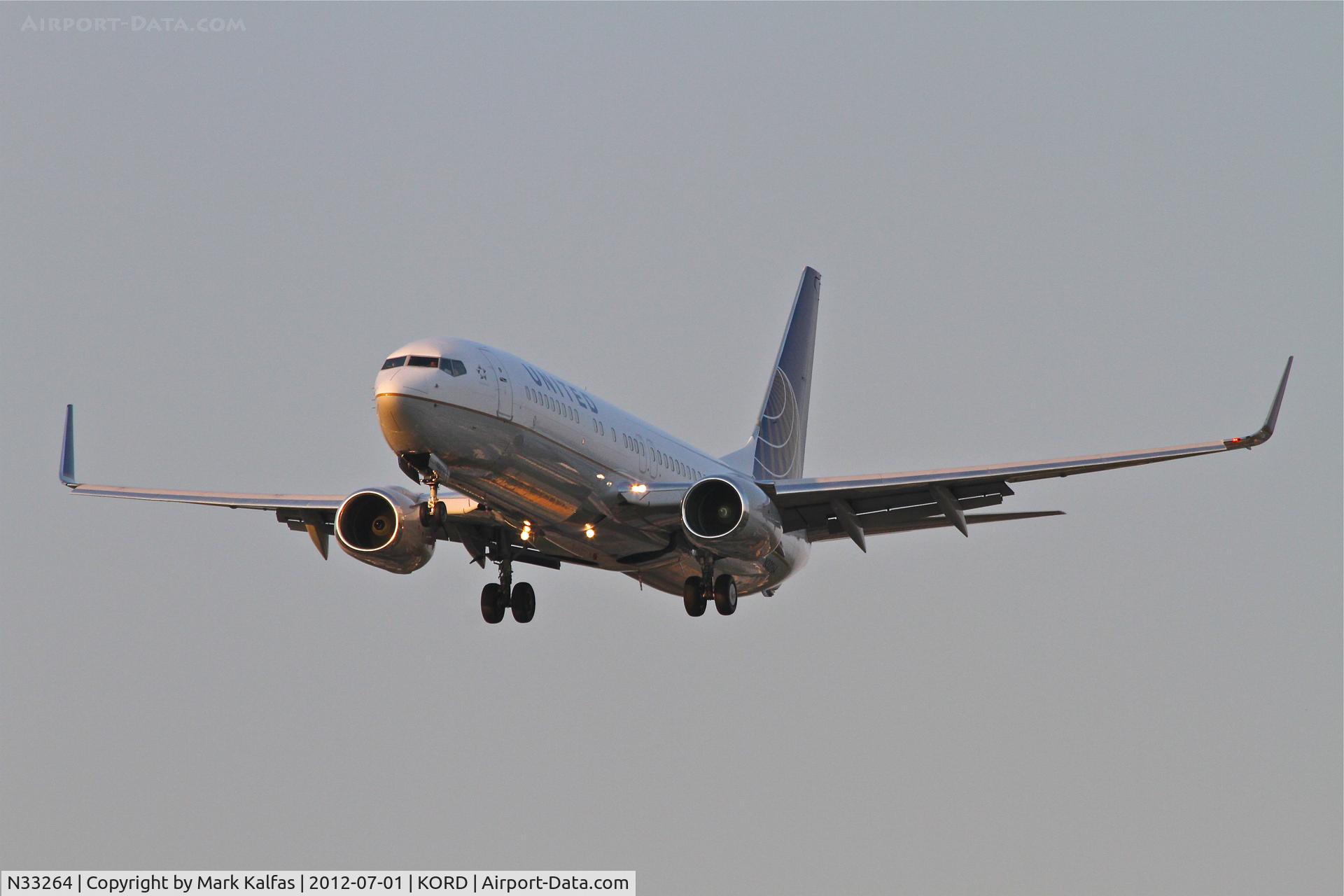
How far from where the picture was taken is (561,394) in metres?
33.7

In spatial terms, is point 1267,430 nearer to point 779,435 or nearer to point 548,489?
point 548,489

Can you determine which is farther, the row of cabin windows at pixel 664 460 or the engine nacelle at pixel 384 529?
the engine nacelle at pixel 384 529

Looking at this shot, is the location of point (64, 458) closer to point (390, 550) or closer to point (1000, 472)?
point (390, 550)

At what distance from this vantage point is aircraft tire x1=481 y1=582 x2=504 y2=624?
1545 inches

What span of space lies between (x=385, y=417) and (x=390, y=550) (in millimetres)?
6200

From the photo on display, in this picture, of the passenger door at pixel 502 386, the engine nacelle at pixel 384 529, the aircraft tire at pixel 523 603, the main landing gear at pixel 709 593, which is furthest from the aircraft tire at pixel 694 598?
the passenger door at pixel 502 386

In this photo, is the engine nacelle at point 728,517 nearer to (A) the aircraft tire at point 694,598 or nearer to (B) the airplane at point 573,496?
(B) the airplane at point 573,496

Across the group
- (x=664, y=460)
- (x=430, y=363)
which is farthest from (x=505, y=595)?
(x=430, y=363)

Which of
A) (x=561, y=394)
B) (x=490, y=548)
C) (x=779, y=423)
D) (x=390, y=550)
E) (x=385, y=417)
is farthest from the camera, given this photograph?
(x=779, y=423)

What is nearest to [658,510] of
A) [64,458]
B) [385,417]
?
[385,417]

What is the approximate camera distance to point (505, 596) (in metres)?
39.4

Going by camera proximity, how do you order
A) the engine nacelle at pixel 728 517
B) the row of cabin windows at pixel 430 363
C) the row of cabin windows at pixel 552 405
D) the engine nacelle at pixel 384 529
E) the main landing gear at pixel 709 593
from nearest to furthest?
the row of cabin windows at pixel 430 363, the row of cabin windows at pixel 552 405, the engine nacelle at pixel 728 517, the engine nacelle at pixel 384 529, the main landing gear at pixel 709 593

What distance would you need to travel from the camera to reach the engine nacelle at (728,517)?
3453 cm

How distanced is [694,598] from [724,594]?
62cm
